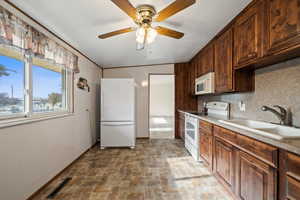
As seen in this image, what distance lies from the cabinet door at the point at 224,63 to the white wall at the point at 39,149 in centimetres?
266

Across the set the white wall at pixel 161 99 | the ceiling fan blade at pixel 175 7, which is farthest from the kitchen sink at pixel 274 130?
the white wall at pixel 161 99

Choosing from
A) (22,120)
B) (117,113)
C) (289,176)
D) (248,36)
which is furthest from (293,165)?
(117,113)

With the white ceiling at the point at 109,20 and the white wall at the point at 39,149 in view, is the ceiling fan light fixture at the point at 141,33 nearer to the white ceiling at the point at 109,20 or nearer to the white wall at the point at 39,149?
the white ceiling at the point at 109,20

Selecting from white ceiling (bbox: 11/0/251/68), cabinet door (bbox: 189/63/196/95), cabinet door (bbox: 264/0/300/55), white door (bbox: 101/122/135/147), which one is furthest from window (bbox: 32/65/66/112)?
cabinet door (bbox: 189/63/196/95)

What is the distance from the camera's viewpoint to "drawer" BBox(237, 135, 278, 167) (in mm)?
1203

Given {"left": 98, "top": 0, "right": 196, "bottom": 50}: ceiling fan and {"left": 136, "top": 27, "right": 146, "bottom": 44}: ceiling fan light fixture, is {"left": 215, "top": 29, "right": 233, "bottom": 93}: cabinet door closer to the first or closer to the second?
{"left": 98, "top": 0, "right": 196, "bottom": 50}: ceiling fan

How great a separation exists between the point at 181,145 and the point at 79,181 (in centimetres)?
262

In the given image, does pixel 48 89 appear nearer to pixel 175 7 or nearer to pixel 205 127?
pixel 175 7

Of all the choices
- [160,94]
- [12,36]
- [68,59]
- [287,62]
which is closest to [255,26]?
[287,62]

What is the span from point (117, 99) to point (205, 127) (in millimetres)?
2138

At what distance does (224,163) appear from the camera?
6.67 feet

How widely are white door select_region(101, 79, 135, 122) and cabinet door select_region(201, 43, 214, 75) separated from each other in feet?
5.60

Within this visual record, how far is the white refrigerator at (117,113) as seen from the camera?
3.92 meters

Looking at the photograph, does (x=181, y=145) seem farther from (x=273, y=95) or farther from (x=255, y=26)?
(x=255, y=26)
